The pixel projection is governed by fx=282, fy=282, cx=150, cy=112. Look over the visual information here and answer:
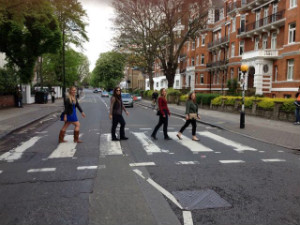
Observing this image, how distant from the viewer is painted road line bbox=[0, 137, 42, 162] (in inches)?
266

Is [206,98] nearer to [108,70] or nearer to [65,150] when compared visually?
[65,150]

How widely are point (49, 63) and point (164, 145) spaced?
1676 inches

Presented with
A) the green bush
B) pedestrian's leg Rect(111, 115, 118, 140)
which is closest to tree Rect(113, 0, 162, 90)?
the green bush

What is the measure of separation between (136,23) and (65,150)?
87.9ft

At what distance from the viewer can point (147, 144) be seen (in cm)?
859

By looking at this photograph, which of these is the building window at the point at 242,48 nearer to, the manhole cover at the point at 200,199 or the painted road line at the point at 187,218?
the manhole cover at the point at 200,199

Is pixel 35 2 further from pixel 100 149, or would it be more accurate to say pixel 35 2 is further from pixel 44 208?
pixel 44 208

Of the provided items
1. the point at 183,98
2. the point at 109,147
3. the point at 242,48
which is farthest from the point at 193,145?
the point at 242,48

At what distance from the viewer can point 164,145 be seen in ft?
27.8

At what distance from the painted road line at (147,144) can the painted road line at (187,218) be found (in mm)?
3612

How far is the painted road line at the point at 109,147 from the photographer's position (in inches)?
287

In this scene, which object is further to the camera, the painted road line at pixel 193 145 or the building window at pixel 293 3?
the building window at pixel 293 3

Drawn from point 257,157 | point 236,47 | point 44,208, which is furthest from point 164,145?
point 236,47

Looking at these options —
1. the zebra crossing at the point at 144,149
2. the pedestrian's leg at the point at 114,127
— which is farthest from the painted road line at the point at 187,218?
the pedestrian's leg at the point at 114,127
